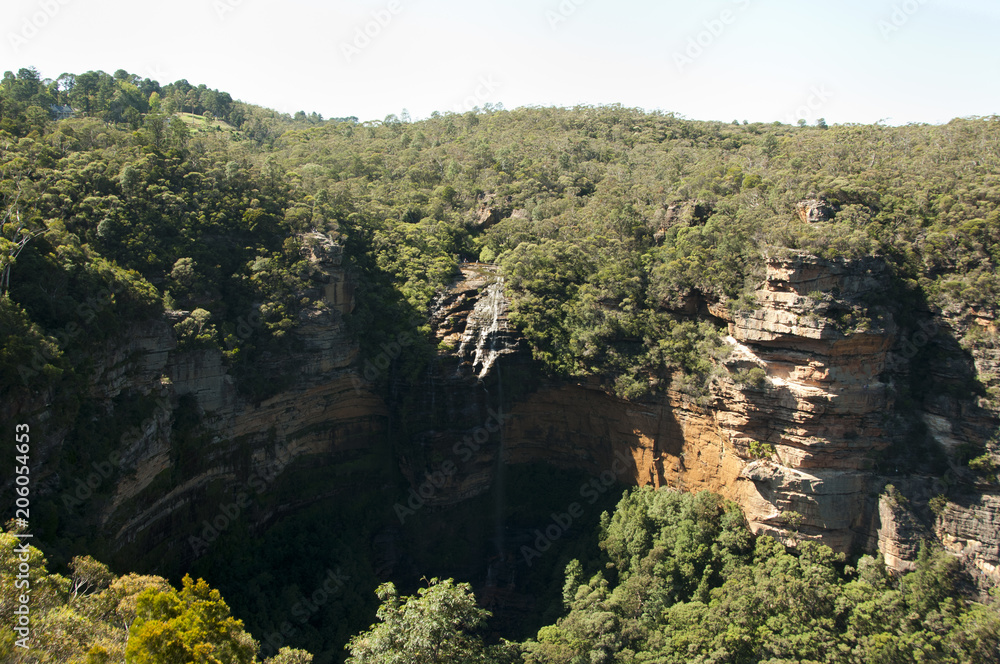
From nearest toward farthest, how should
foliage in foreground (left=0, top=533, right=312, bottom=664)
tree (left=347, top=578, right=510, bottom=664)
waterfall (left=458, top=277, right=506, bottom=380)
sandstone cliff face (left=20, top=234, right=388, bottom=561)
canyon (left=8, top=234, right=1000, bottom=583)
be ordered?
foliage in foreground (left=0, top=533, right=312, bottom=664)
tree (left=347, top=578, right=510, bottom=664)
sandstone cliff face (left=20, top=234, right=388, bottom=561)
canyon (left=8, top=234, right=1000, bottom=583)
waterfall (left=458, top=277, right=506, bottom=380)

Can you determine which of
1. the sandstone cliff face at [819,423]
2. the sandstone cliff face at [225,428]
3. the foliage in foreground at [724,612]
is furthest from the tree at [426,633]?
the sandstone cliff face at [819,423]

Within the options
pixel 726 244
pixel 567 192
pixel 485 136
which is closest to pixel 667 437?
pixel 726 244

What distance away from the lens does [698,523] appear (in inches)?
991

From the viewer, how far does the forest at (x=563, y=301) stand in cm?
1825

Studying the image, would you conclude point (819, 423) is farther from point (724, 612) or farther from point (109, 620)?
point (109, 620)

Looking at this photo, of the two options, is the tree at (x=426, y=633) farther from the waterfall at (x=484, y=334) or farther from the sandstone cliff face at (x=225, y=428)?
the waterfall at (x=484, y=334)

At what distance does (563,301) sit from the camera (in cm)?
2988

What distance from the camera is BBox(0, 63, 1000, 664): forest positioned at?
18250 mm

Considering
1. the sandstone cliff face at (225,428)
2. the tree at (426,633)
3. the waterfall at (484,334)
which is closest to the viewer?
the tree at (426,633)

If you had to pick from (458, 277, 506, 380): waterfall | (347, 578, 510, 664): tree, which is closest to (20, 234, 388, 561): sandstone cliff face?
(458, 277, 506, 380): waterfall

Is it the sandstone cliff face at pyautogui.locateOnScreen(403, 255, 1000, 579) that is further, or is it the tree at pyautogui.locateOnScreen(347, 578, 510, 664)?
the sandstone cliff face at pyautogui.locateOnScreen(403, 255, 1000, 579)

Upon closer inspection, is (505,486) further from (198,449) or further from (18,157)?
(18,157)

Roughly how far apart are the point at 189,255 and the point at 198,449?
24.5ft

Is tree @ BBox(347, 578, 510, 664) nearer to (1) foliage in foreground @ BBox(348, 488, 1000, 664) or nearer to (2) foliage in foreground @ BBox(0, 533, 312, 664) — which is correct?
(1) foliage in foreground @ BBox(348, 488, 1000, 664)
